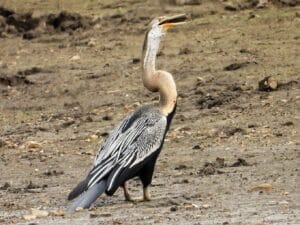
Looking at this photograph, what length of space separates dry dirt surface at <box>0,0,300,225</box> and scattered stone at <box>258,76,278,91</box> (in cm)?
2

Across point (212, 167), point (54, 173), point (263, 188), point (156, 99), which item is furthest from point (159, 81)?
point (156, 99)

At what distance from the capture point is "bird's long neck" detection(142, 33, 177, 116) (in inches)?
452

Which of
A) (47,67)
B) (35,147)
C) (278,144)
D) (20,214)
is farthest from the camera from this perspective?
(47,67)

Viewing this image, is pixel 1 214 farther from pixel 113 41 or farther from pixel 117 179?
pixel 113 41

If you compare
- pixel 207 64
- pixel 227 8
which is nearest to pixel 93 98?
pixel 207 64

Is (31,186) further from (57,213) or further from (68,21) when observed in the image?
(68,21)

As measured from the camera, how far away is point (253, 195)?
1105 centimetres

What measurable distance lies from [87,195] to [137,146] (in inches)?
28.8

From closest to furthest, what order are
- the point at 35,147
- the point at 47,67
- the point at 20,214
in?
the point at 20,214 → the point at 35,147 → the point at 47,67

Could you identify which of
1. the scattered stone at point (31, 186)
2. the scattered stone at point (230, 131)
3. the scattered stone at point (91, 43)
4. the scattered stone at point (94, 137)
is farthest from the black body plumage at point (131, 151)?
the scattered stone at point (91, 43)

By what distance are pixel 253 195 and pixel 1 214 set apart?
200 centimetres

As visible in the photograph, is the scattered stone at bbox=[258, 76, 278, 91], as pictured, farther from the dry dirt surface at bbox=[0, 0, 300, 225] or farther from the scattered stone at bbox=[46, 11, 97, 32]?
the scattered stone at bbox=[46, 11, 97, 32]

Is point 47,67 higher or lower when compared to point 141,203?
lower

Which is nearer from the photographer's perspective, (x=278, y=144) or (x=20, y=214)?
(x=20, y=214)
